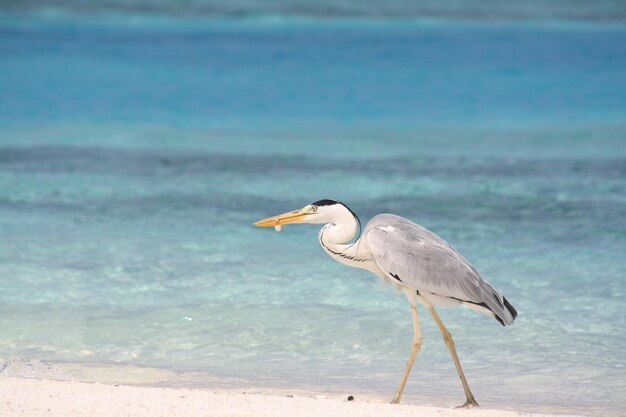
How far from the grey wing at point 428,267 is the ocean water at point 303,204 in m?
0.53

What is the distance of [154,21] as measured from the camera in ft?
69.5

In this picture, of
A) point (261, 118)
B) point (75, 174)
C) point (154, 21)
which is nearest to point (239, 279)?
point (75, 174)

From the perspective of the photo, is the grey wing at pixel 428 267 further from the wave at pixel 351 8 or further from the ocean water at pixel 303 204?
the wave at pixel 351 8

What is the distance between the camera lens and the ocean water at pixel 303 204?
5418 mm

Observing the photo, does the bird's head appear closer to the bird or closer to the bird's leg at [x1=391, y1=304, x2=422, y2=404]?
the bird

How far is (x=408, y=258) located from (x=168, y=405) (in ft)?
3.46

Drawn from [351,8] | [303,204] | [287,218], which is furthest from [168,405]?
[351,8]

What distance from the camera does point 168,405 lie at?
13.3 ft

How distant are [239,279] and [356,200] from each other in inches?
85.3

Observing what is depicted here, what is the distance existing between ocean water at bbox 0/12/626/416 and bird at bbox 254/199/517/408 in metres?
0.50

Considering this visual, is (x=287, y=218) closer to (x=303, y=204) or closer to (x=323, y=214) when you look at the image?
(x=323, y=214)

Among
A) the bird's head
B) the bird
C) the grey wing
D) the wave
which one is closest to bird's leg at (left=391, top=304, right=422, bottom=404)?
the bird

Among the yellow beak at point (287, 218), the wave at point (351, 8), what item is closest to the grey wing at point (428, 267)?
the yellow beak at point (287, 218)

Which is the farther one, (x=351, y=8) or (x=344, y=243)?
(x=351, y=8)
